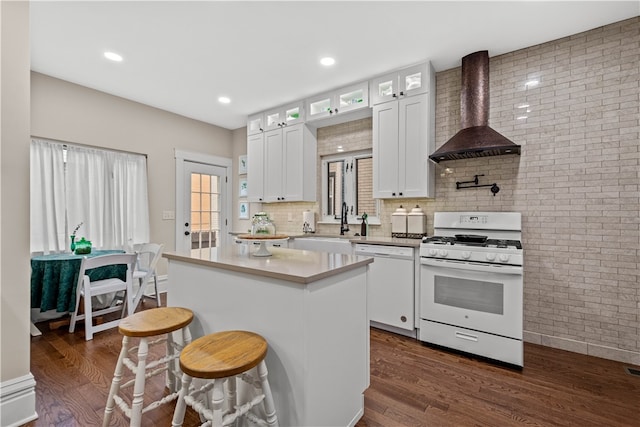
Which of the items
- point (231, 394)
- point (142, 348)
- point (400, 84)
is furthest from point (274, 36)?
point (231, 394)

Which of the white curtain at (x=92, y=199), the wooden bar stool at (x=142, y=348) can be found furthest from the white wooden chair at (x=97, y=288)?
the wooden bar stool at (x=142, y=348)

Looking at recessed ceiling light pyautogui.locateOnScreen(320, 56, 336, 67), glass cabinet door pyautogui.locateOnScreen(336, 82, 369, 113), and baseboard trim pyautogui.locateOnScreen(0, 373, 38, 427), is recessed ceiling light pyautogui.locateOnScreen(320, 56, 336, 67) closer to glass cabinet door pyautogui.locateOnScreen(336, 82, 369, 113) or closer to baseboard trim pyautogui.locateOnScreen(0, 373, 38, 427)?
glass cabinet door pyautogui.locateOnScreen(336, 82, 369, 113)

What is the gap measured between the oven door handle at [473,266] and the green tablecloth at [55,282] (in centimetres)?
337

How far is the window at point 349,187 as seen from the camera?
3.91 metres

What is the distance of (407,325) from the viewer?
113 inches

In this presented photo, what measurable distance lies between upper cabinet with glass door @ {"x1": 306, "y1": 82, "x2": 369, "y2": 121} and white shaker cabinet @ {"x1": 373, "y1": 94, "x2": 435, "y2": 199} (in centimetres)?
27

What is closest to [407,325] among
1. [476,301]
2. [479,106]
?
[476,301]

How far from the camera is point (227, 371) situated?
3.69 feet

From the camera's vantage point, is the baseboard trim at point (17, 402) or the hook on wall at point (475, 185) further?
the hook on wall at point (475, 185)

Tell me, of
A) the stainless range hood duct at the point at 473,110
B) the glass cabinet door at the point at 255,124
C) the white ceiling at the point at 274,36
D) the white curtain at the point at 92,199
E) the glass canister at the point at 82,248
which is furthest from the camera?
the glass cabinet door at the point at 255,124

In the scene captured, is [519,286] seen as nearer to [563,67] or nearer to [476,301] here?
[476,301]

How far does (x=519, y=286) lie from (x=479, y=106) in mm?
1700

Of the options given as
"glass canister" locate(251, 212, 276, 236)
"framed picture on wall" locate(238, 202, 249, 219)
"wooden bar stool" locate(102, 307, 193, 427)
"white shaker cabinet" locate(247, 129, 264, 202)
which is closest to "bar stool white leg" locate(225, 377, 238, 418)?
"wooden bar stool" locate(102, 307, 193, 427)

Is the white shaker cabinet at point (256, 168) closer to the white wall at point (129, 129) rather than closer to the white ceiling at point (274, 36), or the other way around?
the white wall at point (129, 129)
